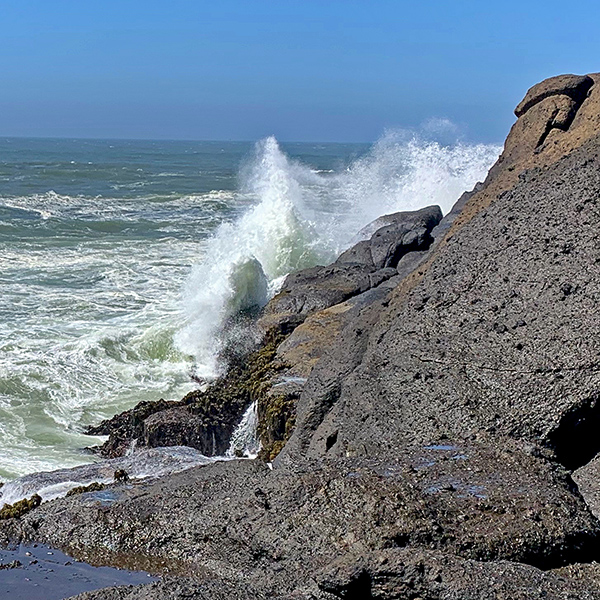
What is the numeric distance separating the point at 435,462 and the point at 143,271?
14.6 m

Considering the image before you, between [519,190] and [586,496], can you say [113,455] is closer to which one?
[519,190]

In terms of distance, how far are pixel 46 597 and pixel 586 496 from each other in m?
2.30

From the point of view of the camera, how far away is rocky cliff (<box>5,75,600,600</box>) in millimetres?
3383

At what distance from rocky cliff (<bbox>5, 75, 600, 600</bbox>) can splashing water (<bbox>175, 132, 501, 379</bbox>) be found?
573cm

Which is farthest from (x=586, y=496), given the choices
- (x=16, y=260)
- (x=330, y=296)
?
(x=16, y=260)

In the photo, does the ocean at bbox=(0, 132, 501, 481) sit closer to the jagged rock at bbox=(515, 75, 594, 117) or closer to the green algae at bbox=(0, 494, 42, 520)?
the green algae at bbox=(0, 494, 42, 520)

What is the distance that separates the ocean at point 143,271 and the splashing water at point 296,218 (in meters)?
0.04

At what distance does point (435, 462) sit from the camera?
4.06 metres

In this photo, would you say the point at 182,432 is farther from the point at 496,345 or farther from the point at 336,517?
the point at 336,517

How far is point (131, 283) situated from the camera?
54.9 feet

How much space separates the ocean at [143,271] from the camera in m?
10.4

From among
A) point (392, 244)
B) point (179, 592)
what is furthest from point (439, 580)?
point (392, 244)

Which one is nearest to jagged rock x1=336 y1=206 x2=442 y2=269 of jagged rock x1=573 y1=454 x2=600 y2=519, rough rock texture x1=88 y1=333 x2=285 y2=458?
rough rock texture x1=88 y1=333 x2=285 y2=458

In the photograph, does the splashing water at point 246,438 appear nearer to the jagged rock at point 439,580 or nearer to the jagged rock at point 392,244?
the jagged rock at point 439,580
